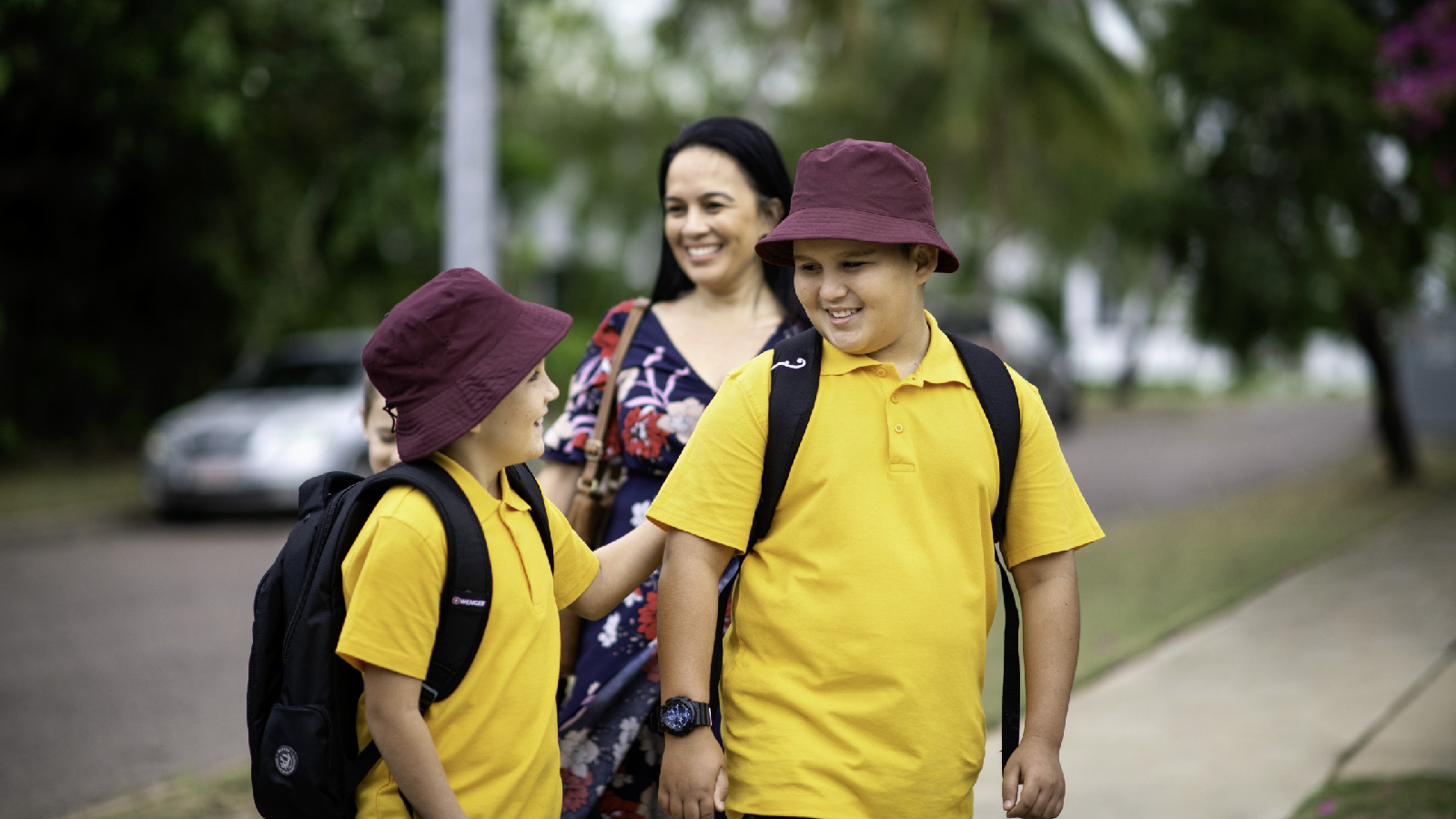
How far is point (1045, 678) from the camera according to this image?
221 cm

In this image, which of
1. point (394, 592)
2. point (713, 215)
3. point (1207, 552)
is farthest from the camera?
point (1207, 552)

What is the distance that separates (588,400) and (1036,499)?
105 centimetres

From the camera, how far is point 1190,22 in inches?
476

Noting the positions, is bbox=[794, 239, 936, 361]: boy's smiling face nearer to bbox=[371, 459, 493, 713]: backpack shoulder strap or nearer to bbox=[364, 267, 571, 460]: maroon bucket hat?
bbox=[364, 267, 571, 460]: maroon bucket hat

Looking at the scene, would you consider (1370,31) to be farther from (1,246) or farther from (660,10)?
(1,246)

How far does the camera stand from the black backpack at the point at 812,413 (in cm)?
210

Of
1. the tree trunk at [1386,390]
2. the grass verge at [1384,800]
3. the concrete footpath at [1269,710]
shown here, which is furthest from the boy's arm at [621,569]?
Result: the tree trunk at [1386,390]

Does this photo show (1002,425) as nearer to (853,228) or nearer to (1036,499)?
(1036,499)

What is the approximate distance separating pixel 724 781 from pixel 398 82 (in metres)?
14.2

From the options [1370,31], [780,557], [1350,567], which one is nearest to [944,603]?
[780,557]

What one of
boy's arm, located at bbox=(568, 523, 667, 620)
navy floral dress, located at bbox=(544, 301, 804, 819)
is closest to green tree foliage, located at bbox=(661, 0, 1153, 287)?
navy floral dress, located at bbox=(544, 301, 804, 819)

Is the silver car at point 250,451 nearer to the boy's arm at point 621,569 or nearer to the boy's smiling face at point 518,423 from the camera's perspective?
the boy's arm at point 621,569

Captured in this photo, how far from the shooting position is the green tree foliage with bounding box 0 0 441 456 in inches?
469

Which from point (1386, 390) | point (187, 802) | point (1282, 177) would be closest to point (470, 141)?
point (187, 802)
